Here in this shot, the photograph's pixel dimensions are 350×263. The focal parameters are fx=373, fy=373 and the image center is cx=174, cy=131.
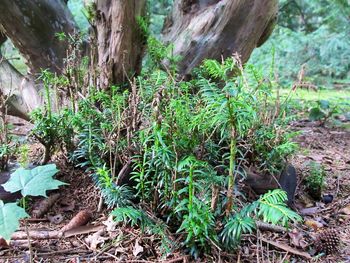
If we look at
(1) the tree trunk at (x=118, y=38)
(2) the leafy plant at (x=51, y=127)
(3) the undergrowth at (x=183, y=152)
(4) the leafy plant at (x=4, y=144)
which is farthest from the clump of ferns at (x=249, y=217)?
(1) the tree trunk at (x=118, y=38)

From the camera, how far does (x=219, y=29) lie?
11.1ft

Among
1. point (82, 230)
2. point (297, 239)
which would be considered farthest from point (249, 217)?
point (82, 230)

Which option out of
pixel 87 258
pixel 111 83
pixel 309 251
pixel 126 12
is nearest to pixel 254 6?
pixel 126 12

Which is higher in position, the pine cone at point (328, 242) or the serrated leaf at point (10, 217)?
the serrated leaf at point (10, 217)

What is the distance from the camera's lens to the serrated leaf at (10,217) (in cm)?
142

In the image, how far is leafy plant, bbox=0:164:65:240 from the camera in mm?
1461

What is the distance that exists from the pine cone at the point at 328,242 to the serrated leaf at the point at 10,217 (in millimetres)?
1477

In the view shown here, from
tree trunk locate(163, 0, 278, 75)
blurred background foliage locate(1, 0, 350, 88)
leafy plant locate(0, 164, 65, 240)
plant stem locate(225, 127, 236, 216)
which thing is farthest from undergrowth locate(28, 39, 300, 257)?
blurred background foliage locate(1, 0, 350, 88)

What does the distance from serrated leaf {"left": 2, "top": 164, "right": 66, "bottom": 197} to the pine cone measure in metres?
1.37

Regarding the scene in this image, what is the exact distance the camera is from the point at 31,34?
3.30 metres

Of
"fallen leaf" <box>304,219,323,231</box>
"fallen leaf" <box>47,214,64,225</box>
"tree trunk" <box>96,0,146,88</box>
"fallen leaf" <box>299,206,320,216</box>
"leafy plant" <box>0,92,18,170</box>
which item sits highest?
"tree trunk" <box>96,0,146,88</box>

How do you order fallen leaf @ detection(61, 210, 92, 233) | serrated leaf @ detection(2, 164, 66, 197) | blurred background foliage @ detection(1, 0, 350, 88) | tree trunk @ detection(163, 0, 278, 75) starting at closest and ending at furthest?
serrated leaf @ detection(2, 164, 66, 197) → fallen leaf @ detection(61, 210, 92, 233) → tree trunk @ detection(163, 0, 278, 75) → blurred background foliage @ detection(1, 0, 350, 88)

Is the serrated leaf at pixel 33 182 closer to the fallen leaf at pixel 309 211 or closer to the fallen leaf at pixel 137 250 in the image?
the fallen leaf at pixel 137 250

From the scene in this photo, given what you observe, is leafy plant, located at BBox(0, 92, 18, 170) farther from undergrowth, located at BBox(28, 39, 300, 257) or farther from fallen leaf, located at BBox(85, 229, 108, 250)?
fallen leaf, located at BBox(85, 229, 108, 250)
